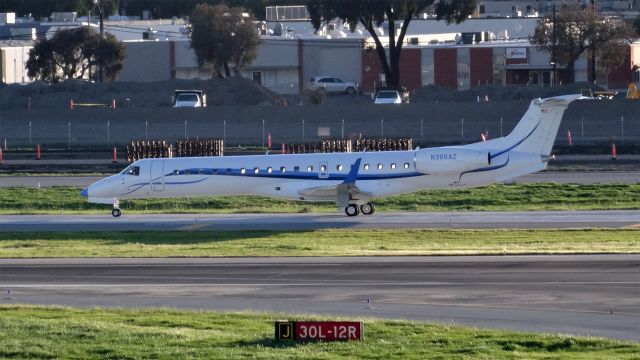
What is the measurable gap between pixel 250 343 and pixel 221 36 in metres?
77.1

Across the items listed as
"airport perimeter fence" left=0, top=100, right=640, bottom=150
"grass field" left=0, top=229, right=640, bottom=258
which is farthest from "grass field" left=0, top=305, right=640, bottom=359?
"airport perimeter fence" left=0, top=100, right=640, bottom=150

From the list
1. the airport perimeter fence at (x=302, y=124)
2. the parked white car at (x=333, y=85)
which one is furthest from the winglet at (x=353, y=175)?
the parked white car at (x=333, y=85)

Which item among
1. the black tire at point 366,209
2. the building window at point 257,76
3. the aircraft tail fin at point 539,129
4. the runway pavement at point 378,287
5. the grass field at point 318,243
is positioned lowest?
the runway pavement at point 378,287

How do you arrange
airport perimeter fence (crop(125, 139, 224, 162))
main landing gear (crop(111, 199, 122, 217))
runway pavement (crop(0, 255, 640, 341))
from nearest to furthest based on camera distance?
runway pavement (crop(0, 255, 640, 341)) → main landing gear (crop(111, 199, 122, 217)) → airport perimeter fence (crop(125, 139, 224, 162))

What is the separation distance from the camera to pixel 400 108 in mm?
74938

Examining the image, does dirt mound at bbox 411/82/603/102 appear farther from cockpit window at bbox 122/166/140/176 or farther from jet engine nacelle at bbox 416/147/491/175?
cockpit window at bbox 122/166/140/176

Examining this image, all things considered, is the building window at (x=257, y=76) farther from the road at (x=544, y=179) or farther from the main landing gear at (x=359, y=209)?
the main landing gear at (x=359, y=209)

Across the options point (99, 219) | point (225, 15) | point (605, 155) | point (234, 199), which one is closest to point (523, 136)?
point (234, 199)

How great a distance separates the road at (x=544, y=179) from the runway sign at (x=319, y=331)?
3137 centimetres

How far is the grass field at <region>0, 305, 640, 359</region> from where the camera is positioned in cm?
1758

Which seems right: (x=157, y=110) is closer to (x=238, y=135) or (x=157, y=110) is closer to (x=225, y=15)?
(x=238, y=135)

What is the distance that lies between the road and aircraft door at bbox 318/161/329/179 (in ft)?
37.0

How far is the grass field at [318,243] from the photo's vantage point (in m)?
31.6

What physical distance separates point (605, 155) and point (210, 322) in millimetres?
40729
